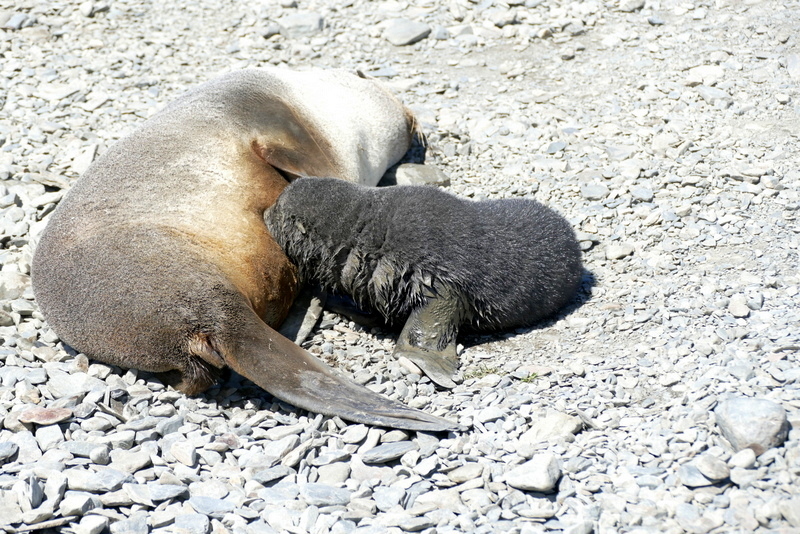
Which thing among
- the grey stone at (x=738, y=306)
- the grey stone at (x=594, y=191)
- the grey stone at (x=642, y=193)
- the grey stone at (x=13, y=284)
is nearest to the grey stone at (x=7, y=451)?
the grey stone at (x=13, y=284)

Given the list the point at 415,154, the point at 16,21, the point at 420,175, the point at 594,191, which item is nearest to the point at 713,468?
the point at 594,191

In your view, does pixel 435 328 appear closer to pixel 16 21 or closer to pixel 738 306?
pixel 738 306

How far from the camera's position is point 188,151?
4.95 meters

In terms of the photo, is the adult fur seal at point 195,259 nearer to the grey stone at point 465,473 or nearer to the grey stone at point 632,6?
the grey stone at point 465,473

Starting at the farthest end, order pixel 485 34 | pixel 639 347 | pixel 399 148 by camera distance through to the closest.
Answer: pixel 485 34
pixel 399 148
pixel 639 347

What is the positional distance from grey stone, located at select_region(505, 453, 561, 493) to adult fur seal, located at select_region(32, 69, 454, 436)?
487 mm

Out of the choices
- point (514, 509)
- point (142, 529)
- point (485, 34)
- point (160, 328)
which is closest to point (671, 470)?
point (514, 509)

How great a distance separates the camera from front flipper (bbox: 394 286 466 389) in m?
4.61

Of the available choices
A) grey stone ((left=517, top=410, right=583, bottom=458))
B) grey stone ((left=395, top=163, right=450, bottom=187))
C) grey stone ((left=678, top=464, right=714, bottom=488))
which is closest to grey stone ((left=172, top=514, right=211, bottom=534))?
grey stone ((left=517, top=410, right=583, bottom=458))

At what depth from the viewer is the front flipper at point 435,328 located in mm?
4613

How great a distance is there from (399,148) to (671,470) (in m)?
4.16

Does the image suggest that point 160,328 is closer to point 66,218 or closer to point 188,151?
point 66,218

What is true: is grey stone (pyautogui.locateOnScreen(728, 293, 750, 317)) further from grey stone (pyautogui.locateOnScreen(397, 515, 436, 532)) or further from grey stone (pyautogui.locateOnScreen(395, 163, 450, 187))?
grey stone (pyautogui.locateOnScreen(395, 163, 450, 187))

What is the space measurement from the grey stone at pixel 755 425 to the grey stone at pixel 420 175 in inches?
142
